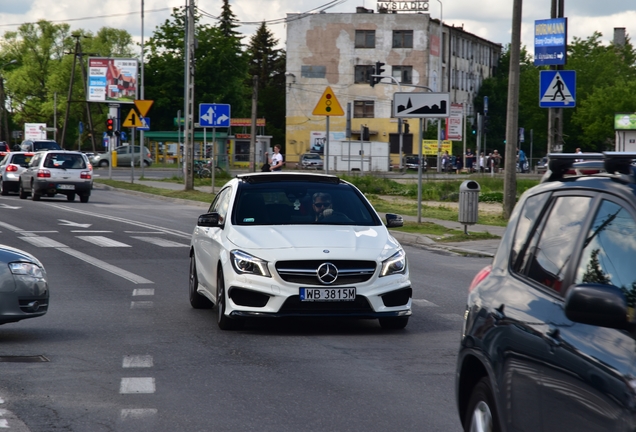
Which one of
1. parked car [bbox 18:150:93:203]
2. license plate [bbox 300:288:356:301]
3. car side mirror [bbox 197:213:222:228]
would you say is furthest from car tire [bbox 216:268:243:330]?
parked car [bbox 18:150:93:203]

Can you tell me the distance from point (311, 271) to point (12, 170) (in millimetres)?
33655

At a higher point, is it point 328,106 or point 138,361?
point 328,106

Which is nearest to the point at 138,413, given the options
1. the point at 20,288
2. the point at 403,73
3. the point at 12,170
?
the point at 20,288

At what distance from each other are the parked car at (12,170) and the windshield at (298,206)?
31.1m

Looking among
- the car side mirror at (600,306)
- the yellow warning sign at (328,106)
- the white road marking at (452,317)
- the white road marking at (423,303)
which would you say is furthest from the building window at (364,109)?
the car side mirror at (600,306)

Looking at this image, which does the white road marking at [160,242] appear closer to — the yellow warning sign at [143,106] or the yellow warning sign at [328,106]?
the yellow warning sign at [328,106]

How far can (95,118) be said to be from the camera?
421 feet

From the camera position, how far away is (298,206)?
11.1 m

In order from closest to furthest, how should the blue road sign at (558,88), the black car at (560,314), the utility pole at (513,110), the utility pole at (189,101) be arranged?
1. the black car at (560,314)
2. the blue road sign at (558,88)
3. the utility pole at (513,110)
4. the utility pole at (189,101)

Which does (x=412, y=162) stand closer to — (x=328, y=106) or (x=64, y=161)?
(x=64, y=161)

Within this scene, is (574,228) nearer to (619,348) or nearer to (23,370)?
(619,348)

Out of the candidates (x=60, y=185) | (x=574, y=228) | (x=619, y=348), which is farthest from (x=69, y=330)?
(x=60, y=185)

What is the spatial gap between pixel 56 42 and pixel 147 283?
122 meters

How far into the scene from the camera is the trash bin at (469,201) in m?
21.8
